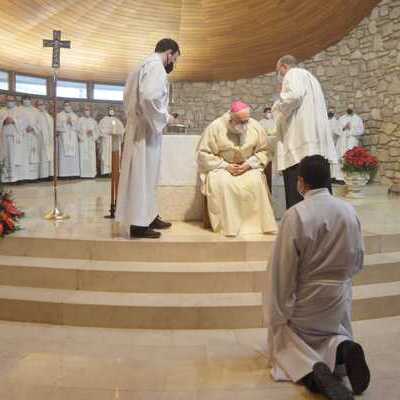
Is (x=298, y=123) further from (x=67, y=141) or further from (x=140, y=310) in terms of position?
(x=67, y=141)

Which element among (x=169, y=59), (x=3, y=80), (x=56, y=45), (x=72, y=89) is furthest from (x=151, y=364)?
(x=72, y=89)

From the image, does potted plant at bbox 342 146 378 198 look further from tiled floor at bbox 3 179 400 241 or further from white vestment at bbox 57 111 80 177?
white vestment at bbox 57 111 80 177

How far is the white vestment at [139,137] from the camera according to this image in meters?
4.07

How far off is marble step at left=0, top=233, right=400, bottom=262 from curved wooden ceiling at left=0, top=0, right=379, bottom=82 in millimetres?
6813

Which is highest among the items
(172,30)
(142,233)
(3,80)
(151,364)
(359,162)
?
(172,30)

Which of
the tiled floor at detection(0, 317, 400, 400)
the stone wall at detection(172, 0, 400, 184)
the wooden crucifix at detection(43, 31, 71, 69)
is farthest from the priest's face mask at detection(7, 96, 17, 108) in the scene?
the tiled floor at detection(0, 317, 400, 400)

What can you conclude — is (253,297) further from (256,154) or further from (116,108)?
(116,108)

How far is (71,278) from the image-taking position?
3795 mm

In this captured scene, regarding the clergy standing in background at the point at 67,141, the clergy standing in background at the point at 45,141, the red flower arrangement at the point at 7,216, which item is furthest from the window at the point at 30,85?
the red flower arrangement at the point at 7,216

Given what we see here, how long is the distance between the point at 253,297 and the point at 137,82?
2.05m

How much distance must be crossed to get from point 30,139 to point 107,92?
354 centimetres

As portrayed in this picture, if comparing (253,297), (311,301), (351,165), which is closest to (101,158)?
(351,165)

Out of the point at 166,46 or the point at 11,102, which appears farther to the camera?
the point at 11,102

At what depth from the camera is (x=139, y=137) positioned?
416cm
